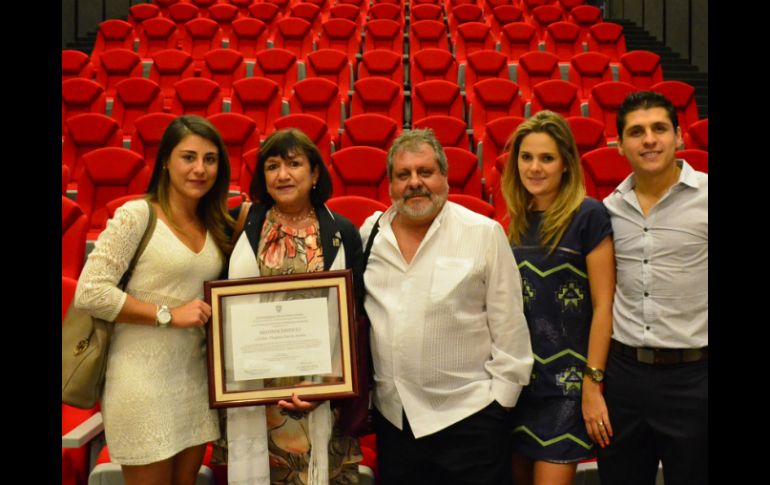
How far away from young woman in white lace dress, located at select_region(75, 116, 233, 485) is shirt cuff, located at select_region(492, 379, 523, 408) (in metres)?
0.47

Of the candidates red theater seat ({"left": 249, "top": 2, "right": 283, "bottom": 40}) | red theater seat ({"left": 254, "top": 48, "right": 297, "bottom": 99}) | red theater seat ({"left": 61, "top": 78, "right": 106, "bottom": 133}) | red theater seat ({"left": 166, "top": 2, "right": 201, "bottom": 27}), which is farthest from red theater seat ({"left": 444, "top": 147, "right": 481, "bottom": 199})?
red theater seat ({"left": 166, "top": 2, "right": 201, "bottom": 27})

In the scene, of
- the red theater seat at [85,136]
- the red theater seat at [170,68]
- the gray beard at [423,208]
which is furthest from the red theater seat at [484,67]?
the gray beard at [423,208]

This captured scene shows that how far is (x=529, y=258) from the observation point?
102 centimetres

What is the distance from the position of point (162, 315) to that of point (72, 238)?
56 centimetres

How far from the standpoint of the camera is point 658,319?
0.96 metres

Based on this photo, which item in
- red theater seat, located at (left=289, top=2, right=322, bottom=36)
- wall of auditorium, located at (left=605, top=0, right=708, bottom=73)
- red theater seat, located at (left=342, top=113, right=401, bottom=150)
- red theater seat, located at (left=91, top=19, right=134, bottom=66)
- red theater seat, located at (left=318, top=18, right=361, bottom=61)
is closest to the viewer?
red theater seat, located at (left=342, top=113, right=401, bottom=150)

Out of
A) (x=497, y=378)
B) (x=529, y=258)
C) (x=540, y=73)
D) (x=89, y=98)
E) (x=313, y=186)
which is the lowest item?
(x=497, y=378)

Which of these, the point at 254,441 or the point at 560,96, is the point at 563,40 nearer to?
the point at 560,96

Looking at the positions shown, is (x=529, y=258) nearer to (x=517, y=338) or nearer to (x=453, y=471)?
(x=517, y=338)

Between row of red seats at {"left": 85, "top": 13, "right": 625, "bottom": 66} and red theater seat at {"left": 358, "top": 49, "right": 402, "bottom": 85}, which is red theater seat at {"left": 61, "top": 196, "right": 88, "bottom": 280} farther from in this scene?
row of red seats at {"left": 85, "top": 13, "right": 625, "bottom": 66}

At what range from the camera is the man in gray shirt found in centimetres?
94

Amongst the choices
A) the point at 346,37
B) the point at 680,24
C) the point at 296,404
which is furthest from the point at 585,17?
the point at 296,404

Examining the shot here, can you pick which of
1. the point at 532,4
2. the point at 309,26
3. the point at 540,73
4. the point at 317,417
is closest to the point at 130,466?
the point at 317,417
